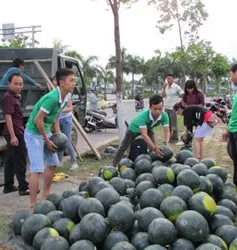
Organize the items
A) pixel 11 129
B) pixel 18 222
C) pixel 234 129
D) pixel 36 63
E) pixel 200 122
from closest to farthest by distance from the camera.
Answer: pixel 18 222 → pixel 234 129 → pixel 11 129 → pixel 200 122 → pixel 36 63

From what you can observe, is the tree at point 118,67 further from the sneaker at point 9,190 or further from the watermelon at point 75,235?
the watermelon at point 75,235

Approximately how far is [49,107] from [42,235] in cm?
157

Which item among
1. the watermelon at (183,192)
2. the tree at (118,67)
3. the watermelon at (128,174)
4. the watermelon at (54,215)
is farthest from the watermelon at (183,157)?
the tree at (118,67)

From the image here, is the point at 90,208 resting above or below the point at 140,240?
above

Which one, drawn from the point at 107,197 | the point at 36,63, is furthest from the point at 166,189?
the point at 36,63

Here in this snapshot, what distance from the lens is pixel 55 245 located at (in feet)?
10.6

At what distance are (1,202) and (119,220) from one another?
104 inches

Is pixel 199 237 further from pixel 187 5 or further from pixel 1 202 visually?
pixel 187 5

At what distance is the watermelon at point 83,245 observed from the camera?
10.3 ft

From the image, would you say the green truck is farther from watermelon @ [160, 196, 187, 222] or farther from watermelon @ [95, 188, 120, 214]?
watermelon @ [160, 196, 187, 222]

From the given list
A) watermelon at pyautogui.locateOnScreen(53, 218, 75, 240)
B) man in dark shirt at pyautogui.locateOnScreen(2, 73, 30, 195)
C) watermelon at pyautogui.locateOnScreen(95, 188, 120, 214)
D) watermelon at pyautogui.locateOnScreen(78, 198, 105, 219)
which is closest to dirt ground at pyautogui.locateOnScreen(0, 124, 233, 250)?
man in dark shirt at pyautogui.locateOnScreen(2, 73, 30, 195)

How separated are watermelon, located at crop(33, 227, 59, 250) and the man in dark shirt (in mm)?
2375

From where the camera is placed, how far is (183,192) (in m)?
3.72

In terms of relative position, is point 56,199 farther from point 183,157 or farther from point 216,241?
point 216,241
